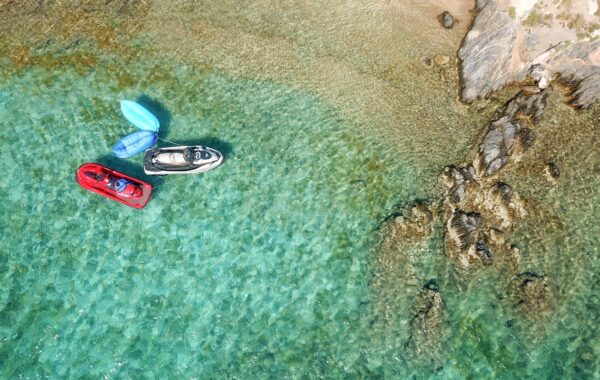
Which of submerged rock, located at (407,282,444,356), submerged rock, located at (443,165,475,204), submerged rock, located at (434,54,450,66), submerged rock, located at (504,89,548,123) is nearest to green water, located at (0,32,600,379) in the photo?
submerged rock, located at (407,282,444,356)

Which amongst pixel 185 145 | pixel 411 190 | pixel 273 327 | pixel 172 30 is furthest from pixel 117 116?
pixel 411 190

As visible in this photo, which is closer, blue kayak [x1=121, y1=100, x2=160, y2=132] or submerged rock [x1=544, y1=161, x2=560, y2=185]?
submerged rock [x1=544, y1=161, x2=560, y2=185]

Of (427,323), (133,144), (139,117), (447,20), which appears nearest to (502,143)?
(447,20)

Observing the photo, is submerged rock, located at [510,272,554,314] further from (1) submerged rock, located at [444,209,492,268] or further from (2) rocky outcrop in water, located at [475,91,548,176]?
(2) rocky outcrop in water, located at [475,91,548,176]

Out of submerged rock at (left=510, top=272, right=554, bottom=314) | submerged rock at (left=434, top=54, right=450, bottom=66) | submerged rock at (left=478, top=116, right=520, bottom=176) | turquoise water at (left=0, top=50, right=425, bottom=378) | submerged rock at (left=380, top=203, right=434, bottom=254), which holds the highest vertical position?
submerged rock at (left=434, top=54, right=450, bottom=66)

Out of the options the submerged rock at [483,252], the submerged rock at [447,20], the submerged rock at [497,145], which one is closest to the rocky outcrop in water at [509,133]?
the submerged rock at [497,145]

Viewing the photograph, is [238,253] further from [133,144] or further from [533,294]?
[533,294]

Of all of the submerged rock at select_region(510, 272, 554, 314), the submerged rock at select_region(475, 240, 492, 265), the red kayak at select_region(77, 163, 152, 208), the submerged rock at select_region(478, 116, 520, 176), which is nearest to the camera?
the submerged rock at select_region(510, 272, 554, 314)
